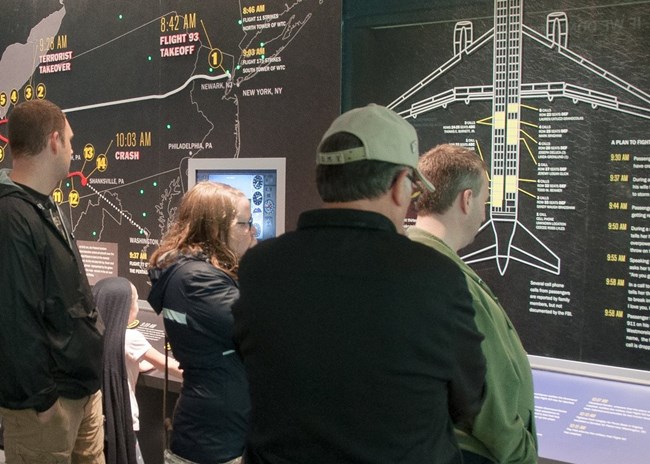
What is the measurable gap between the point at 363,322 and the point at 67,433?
5.79 ft

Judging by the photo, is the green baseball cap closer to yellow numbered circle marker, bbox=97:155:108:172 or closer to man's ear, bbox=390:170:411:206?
man's ear, bbox=390:170:411:206

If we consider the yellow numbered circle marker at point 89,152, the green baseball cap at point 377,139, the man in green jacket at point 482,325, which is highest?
the yellow numbered circle marker at point 89,152

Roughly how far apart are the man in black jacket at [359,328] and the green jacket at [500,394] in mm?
310

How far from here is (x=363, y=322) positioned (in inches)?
46.5

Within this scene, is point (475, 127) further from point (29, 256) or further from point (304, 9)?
point (29, 256)

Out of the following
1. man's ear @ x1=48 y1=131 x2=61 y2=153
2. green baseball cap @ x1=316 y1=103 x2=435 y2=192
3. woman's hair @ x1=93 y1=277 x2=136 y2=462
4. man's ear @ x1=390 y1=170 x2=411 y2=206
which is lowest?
woman's hair @ x1=93 y1=277 x2=136 y2=462

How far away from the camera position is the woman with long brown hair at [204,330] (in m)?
2.16

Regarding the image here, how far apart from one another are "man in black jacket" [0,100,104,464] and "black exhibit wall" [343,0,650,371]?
148 cm

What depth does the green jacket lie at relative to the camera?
1.61 metres

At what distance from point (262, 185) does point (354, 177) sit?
2.14 metres

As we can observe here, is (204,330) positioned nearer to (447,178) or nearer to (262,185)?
(447,178)

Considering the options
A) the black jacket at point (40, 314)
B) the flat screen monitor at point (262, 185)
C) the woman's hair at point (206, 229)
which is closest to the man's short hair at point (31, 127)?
the black jacket at point (40, 314)

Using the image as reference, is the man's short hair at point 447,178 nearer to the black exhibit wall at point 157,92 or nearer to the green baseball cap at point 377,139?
the green baseball cap at point 377,139

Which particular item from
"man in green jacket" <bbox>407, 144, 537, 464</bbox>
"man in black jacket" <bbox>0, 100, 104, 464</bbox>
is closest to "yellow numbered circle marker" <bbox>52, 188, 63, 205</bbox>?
"man in black jacket" <bbox>0, 100, 104, 464</bbox>
